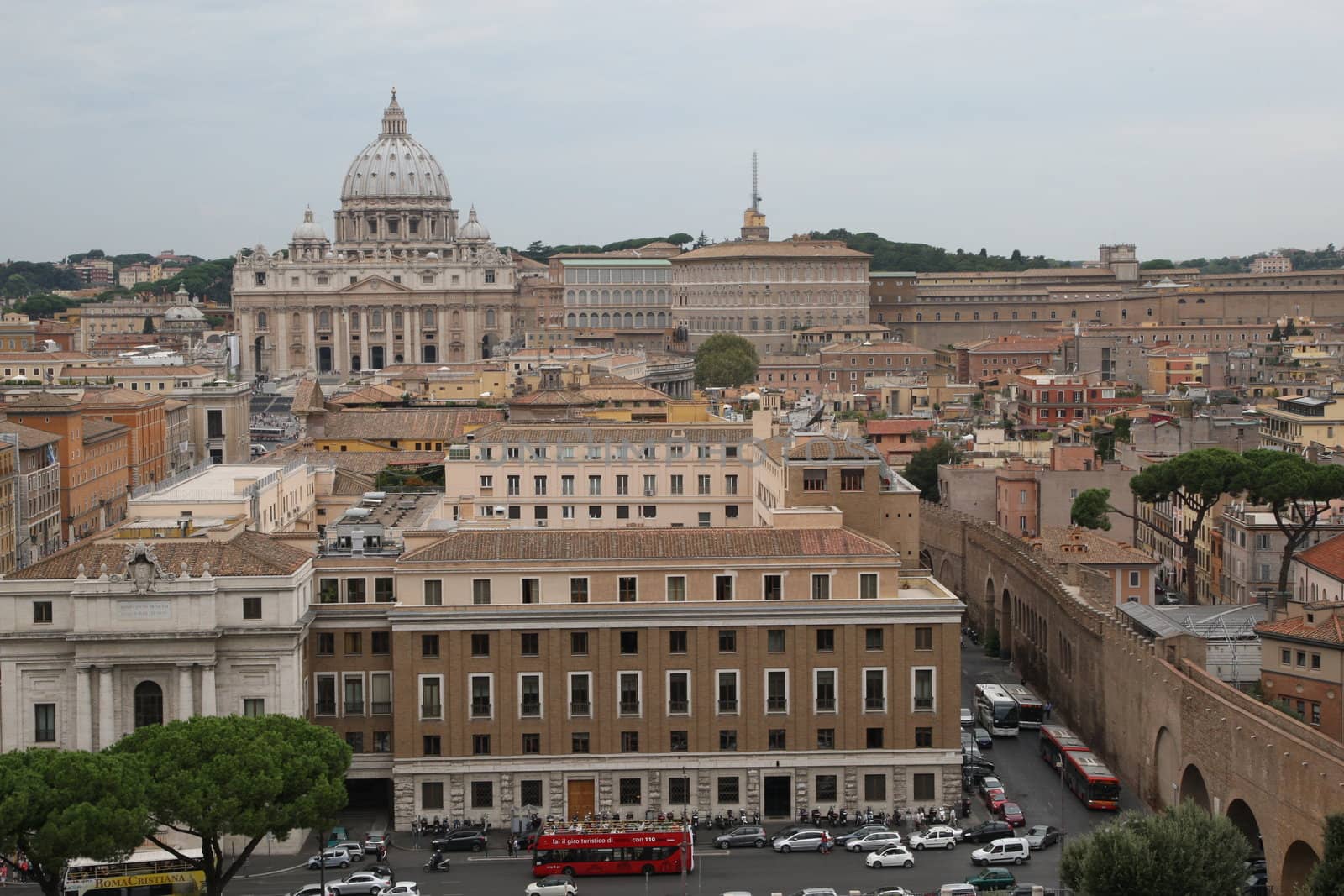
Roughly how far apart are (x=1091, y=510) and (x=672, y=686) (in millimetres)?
23394

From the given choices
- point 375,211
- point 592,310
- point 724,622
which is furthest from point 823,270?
point 724,622

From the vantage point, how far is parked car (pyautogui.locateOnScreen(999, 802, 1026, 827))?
107ft

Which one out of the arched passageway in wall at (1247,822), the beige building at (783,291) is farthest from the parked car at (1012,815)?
the beige building at (783,291)

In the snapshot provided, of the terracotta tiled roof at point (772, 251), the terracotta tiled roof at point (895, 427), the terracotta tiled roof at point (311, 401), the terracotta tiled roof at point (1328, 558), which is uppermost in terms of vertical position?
the terracotta tiled roof at point (772, 251)

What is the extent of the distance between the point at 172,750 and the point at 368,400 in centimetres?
4538

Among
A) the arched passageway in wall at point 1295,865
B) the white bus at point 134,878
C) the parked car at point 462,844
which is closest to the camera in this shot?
the arched passageway in wall at point 1295,865

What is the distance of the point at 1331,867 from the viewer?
24.4 m

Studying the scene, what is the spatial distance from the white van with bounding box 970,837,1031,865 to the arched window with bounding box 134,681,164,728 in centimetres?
1229

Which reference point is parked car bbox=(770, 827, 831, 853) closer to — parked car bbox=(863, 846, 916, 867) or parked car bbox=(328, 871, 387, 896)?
parked car bbox=(863, 846, 916, 867)

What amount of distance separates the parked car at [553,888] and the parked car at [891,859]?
4222 millimetres

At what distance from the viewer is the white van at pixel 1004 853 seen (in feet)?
100


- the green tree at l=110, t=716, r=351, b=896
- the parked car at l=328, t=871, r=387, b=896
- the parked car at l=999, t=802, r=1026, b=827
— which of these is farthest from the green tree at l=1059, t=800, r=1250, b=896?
the green tree at l=110, t=716, r=351, b=896

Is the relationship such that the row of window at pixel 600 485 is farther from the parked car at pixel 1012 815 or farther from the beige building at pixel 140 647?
the parked car at pixel 1012 815

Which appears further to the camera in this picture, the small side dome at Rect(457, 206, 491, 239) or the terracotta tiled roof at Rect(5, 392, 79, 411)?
the small side dome at Rect(457, 206, 491, 239)
